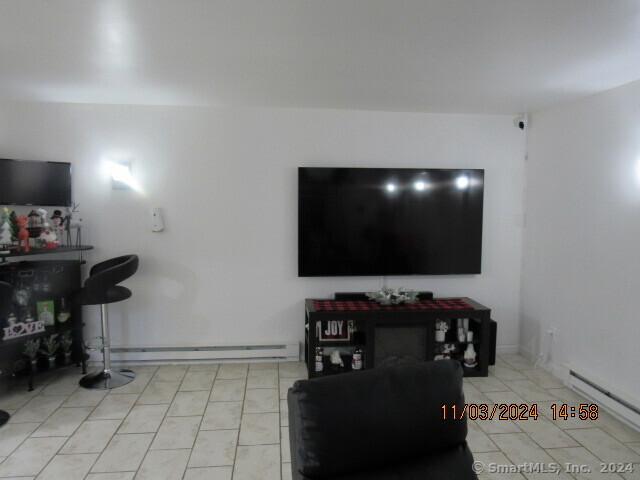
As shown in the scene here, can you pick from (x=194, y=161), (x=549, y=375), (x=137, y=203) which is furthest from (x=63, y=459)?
(x=549, y=375)

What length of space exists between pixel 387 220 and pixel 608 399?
7.02 ft

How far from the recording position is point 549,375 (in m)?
3.86

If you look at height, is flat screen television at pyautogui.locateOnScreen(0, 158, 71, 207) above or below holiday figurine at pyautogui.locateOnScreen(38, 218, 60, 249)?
above

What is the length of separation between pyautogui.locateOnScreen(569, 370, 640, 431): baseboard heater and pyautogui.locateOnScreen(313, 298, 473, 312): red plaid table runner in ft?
3.12

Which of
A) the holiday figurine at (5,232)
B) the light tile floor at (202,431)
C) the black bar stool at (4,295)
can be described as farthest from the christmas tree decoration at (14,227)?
the light tile floor at (202,431)

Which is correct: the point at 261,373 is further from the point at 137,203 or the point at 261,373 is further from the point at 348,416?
the point at 348,416

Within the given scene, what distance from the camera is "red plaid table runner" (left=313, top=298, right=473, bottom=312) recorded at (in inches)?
149

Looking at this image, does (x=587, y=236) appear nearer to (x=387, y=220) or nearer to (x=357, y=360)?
(x=387, y=220)

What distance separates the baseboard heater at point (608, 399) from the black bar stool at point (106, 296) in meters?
3.62

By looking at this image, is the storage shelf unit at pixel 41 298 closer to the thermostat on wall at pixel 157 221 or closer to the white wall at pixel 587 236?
the thermostat on wall at pixel 157 221

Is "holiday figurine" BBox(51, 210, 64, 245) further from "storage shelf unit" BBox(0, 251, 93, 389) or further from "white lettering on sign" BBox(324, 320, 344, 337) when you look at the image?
"white lettering on sign" BBox(324, 320, 344, 337)

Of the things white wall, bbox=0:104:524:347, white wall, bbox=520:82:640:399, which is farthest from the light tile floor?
white wall, bbox=0:104:524:347

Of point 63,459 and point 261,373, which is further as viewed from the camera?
point 261,373

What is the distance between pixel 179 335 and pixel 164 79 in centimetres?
225
